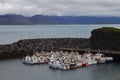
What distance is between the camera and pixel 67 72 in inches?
2437

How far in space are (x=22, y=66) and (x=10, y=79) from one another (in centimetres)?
1333

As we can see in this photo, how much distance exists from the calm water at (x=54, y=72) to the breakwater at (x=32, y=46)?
9358 millimetres

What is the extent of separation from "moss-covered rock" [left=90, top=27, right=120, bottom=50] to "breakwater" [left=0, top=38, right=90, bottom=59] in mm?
5592

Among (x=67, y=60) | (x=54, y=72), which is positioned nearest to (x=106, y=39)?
(x=67, y=60)

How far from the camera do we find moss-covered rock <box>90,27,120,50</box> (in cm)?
7944

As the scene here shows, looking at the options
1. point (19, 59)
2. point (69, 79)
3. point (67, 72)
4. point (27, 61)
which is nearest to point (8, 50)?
point (19, 59)

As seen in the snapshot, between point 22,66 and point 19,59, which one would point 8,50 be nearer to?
point 19,59

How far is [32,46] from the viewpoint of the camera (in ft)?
294

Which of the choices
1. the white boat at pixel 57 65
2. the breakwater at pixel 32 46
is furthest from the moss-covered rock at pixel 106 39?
the white boat at pixel 57 65

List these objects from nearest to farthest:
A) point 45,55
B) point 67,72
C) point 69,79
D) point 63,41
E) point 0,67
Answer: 1. point 69,79
2. point 67,72
3. point 0,67
4. point 45,55
5. point 63,41

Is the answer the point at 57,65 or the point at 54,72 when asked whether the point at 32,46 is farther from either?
the point at 54,72

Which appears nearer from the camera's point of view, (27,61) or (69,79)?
(69,79)

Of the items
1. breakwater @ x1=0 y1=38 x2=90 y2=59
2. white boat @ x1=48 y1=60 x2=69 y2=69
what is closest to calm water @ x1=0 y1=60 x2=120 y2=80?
white boat @ x1=48 y1=60 x2=69 y2=69

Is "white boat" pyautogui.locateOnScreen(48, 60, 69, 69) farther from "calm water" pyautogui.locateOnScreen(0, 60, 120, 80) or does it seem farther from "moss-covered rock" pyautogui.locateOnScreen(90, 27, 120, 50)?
"moss-covered rock" pyautogui.locateOnScreen(90, 27, 120, 50)
